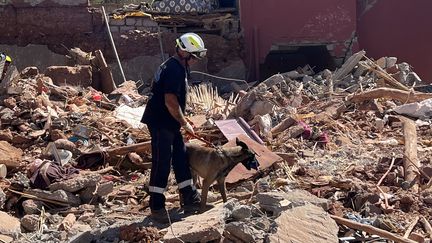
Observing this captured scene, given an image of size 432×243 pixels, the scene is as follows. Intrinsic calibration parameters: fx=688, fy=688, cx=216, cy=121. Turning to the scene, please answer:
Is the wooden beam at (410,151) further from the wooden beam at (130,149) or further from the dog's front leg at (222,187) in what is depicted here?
the wooden beam at (130,149)

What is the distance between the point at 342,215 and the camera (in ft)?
21.9

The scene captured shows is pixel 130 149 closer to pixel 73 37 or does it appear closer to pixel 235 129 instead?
pixel 235 129

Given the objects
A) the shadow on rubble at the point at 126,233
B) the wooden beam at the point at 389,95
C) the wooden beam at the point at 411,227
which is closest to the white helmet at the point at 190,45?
the shadow on rubble at the point at 126,233

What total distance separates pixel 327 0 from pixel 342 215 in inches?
419

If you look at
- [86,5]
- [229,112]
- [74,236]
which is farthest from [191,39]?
[86,5]

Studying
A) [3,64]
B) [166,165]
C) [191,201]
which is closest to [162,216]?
[191,201]

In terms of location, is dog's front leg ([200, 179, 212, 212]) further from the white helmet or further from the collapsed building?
the white helmet

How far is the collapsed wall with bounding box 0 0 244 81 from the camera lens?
51.9 ft

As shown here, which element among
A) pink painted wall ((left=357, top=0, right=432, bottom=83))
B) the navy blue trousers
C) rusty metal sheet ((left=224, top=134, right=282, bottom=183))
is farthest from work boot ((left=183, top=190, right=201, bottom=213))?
pink painted wall ((left=357, top=0, right=432, bottom=83))

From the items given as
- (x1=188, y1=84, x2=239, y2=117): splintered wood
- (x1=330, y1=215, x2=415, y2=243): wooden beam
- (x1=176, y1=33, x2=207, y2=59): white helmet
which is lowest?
(x1=188, y1=84, x2=239, y2=117): splintered wood

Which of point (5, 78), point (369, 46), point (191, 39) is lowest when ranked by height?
point (369, 46)

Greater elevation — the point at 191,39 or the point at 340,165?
the point at 191,39

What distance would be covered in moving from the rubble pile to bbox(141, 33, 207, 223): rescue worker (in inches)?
16.0

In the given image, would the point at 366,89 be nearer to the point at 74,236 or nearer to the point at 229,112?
the point at 229,112
